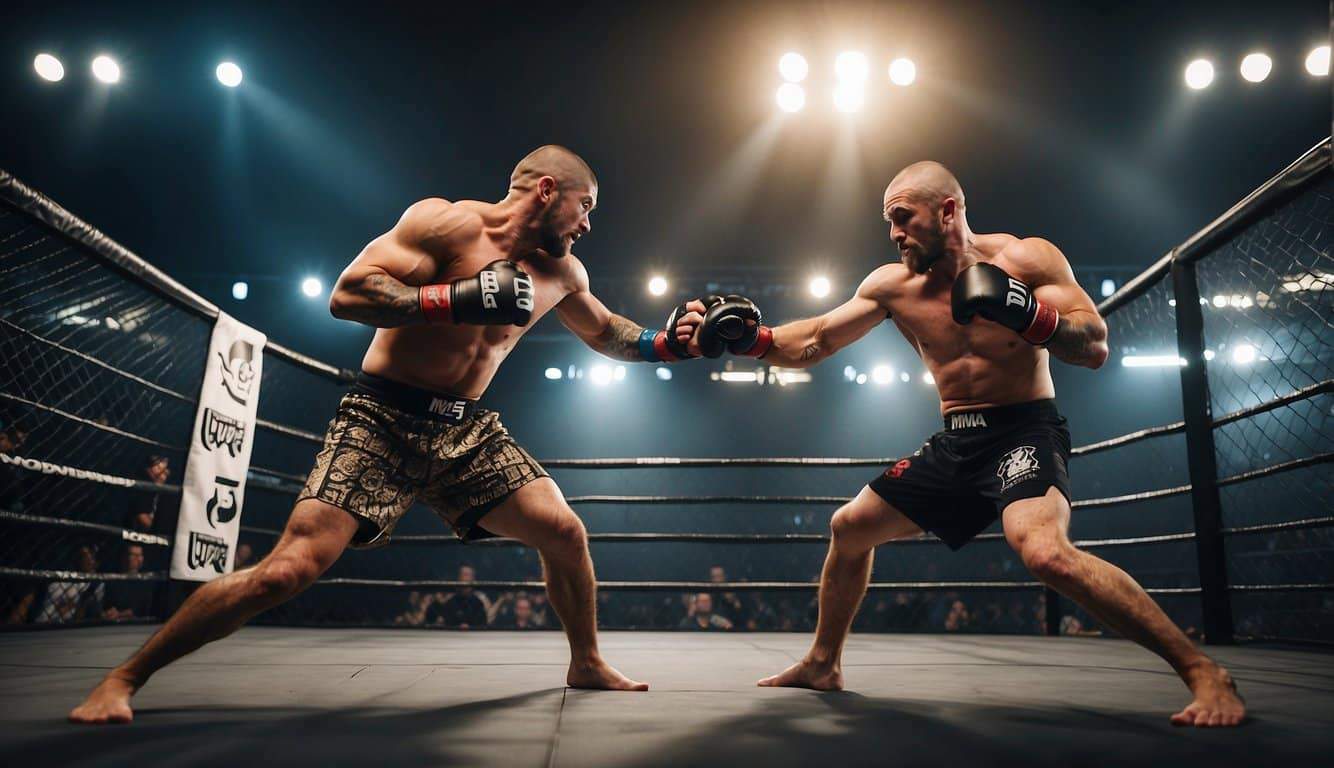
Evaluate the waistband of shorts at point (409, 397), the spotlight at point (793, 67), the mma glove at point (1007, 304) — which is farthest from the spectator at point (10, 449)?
the spotlight at point (793, 67)

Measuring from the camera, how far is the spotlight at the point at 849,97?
557 cm

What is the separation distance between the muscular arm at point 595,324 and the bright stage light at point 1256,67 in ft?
17.1

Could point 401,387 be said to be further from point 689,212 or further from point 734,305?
point 689,212

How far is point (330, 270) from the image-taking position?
9312 millimetres

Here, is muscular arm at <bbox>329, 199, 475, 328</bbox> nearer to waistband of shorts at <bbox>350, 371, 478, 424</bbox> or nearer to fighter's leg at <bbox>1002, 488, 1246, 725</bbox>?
waistband of shorts at <bbox>350, 371, 478, 424</bbox>

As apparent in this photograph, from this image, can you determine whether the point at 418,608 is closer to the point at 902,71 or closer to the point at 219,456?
the point at 219,456

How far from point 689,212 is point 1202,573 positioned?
5411 millimetres

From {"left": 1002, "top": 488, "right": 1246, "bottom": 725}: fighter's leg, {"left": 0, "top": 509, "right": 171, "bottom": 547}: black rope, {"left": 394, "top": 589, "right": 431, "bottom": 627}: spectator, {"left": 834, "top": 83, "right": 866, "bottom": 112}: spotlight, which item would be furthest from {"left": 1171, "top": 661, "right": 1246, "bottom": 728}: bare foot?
{"left": 394, "top": 589, "right": 431, "bottom": 627}: spectator

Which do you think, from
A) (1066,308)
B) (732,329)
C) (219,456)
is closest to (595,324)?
(732,329)

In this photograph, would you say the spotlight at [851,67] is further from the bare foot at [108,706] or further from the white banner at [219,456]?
the bare foot at [108,706]

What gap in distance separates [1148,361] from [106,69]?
11940 mm

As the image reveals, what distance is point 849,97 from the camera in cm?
565

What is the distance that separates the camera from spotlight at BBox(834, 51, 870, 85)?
535 centimetres

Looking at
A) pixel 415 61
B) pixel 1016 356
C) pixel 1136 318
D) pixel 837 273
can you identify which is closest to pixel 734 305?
pixel 1016 356
